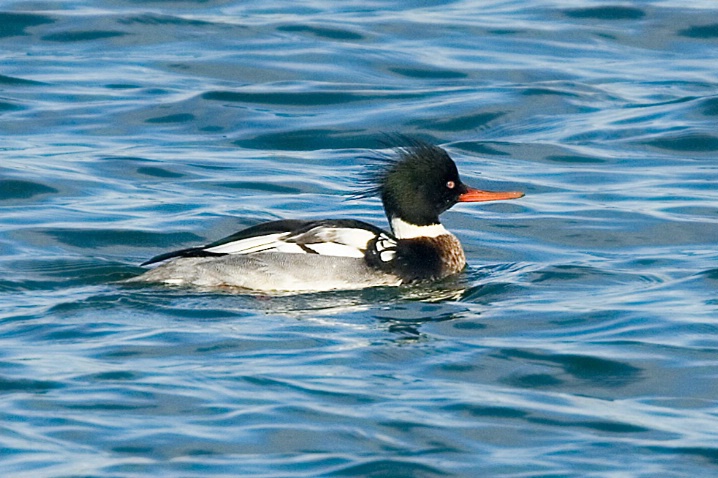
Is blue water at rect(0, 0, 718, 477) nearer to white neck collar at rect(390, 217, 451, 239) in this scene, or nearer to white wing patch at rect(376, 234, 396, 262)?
white wing patch at rect(376, 234, 396, 262)

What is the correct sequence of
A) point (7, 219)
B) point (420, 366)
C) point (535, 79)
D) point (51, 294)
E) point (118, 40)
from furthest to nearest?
point (118, 40)
point (535, 79)
point (7, 219)
point (51, 294)
point (420, 366)

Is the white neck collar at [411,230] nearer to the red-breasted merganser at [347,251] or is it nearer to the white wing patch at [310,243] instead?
the red-breasted merganser at [347,251]

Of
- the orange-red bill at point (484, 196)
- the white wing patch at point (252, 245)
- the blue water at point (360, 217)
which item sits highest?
the orange-red bill at point (484, 196)

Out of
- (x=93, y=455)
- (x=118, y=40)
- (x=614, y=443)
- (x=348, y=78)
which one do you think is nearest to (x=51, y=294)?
(x=93, y=455)

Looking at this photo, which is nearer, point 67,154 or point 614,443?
point 614,443

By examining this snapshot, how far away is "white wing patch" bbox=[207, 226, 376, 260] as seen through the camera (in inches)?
434

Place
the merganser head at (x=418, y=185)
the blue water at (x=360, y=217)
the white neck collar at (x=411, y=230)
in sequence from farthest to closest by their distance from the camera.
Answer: the white neck collar at (x=411, y=230) → the merganser head at (x=418, y=185) → the blue water at (x=360, y=217)

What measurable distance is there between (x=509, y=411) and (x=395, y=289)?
2.82 metres

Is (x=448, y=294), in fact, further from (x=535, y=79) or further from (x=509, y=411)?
(x=535, y=79)

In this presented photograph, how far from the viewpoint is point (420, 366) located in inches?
359

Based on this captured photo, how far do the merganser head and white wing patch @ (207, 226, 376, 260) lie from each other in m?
0.55

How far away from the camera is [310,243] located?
36.3 feet

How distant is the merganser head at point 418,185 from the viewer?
1154cm

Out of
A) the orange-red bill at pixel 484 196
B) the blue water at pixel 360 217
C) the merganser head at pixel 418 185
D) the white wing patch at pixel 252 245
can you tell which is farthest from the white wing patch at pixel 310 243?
the orange-red bill at pixel 484 196
